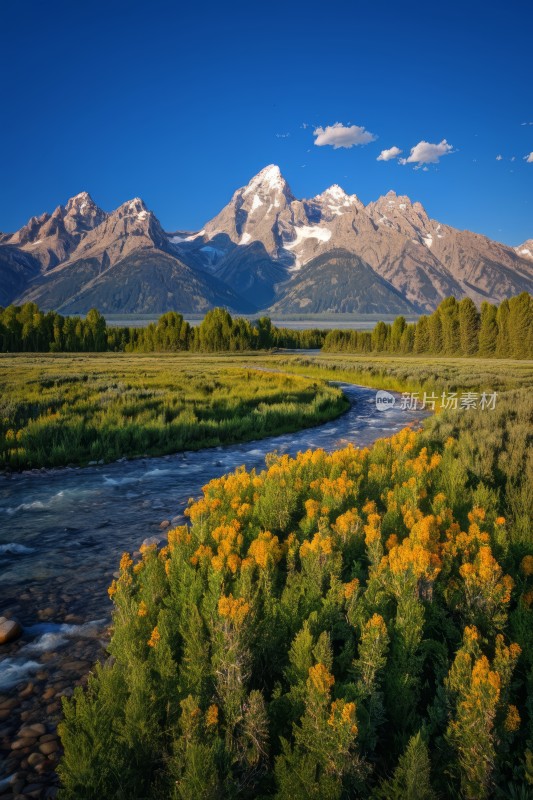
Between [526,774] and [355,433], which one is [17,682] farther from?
[355,433]

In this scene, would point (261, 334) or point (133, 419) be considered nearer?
point (133, 419)

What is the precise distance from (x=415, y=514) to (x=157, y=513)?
4870 mm

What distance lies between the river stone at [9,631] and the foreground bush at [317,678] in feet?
3.74

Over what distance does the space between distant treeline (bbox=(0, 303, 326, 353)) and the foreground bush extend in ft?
326

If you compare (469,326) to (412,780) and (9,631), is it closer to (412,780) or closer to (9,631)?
(9,631)

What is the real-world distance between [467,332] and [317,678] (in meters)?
93.8

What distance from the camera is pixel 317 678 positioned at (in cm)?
258

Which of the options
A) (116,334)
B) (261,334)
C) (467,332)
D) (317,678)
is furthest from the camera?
(261,334)

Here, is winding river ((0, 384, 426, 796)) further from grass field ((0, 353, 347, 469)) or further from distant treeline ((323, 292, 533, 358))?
distant treeline ((323, 292, 533, 358))

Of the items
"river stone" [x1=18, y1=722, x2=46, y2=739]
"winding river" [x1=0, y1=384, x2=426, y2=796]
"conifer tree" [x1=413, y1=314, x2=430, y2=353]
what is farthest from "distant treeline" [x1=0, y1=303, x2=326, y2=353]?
"river stone" [x1=18, y1=722, x2=46, y2=739]

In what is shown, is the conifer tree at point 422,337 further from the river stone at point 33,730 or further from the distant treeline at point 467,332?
the river stone at point 33,730

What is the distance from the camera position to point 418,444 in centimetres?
1027

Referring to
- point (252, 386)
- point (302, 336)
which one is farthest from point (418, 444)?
point (302, 336)

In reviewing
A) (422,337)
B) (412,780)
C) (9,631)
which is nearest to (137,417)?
(9,631)
